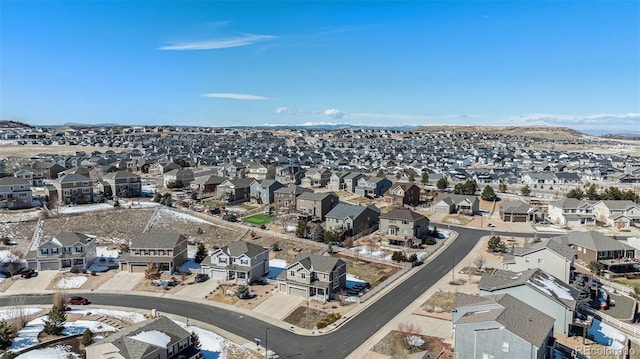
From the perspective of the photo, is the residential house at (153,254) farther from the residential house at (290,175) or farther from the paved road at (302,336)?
the residential house at (290,175)

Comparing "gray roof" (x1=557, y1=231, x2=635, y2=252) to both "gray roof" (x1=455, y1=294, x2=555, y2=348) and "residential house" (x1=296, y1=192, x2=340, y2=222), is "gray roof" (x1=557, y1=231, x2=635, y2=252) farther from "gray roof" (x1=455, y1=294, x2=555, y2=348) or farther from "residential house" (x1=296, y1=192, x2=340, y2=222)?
"residential house" (x1=296, y1=192, x2=340, y2=222)

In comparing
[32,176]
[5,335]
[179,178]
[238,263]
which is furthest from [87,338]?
[32,176]

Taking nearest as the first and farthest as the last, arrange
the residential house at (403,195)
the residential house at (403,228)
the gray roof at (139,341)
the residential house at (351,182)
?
the gray roof at (139,341)
the residential house at (403,228)
the residential house at (403,195)
the residential house at (351,182)

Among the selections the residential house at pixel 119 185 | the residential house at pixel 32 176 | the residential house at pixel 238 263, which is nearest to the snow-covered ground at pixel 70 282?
the residential house at pixel 238 263

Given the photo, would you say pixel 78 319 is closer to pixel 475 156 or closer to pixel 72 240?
pixel 72 240

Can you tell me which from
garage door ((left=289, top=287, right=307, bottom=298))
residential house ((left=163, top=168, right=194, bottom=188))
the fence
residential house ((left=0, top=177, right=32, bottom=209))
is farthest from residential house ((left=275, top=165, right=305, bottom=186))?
the fence

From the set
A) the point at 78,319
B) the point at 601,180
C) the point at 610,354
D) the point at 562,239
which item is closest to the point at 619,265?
the point at 562,239
